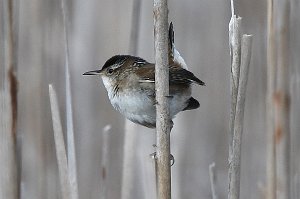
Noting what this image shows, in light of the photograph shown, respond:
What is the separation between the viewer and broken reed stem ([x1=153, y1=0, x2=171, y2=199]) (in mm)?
1585

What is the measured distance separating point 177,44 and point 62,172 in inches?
59.1

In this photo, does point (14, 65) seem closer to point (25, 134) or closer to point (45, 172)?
point (45, 172)

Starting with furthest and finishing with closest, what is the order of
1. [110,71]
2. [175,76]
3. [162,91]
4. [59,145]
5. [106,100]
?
1. [106,100]
2. [110,71]
3. [175,76]
4. [59,145]
5. [162,91]

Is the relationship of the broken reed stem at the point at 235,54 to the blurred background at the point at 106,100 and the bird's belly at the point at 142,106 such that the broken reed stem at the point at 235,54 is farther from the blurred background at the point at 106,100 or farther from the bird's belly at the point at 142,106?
the blurred background at the point at 106,100

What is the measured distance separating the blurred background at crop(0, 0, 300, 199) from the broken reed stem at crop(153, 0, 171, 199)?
3.01 feet

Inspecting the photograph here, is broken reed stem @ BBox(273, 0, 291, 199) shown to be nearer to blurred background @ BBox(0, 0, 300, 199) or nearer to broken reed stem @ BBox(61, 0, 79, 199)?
broken reed stem @ BBox(61, 0, 79, 199)

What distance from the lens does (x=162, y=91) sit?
1615 mm

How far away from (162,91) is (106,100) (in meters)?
1.73

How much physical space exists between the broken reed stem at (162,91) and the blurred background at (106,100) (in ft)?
3.01

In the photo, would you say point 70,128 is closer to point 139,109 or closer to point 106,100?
point 139,109

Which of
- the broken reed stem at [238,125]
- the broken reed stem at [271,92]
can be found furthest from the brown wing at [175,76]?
the broken reed stem at [238,125]

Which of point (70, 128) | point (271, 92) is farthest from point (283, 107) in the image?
point (70, 128)

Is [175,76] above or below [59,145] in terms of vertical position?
above

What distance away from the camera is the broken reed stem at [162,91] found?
1585 millimetres
